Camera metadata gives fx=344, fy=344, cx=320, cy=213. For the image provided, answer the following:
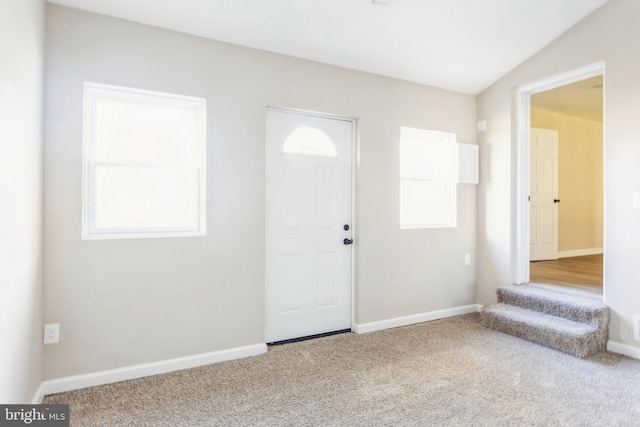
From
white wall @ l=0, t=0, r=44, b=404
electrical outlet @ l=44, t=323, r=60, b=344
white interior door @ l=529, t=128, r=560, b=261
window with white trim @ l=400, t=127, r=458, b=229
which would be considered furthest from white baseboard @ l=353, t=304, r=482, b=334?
white wall @ l=0, t=0, r=44, b=404

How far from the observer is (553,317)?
10.3ft

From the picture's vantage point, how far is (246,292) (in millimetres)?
2838

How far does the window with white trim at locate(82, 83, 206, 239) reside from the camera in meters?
2.40

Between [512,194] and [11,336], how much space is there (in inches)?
163

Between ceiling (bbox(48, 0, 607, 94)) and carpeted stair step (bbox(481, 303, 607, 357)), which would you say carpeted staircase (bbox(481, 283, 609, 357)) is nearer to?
carpeted stair step (bbox(481, 303, 607, 357))

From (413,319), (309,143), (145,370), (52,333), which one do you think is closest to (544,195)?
(413,319)

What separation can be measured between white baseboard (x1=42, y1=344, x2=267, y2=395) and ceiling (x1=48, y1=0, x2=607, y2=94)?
247 centimetres

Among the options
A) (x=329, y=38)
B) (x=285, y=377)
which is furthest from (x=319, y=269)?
(x=329, y=38)

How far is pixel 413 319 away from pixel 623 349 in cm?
170

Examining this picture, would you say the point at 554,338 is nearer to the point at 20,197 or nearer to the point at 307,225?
the point at 307,225

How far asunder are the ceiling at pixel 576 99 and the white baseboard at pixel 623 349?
2.97 m

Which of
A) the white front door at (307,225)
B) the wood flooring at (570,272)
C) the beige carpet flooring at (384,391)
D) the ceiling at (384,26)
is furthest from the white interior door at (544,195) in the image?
the white front door at (307,225)

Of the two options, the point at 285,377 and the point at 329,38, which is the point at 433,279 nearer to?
the point at 285,377

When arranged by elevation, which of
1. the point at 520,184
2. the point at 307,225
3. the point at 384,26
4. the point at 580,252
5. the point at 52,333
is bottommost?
the point at 52,333
